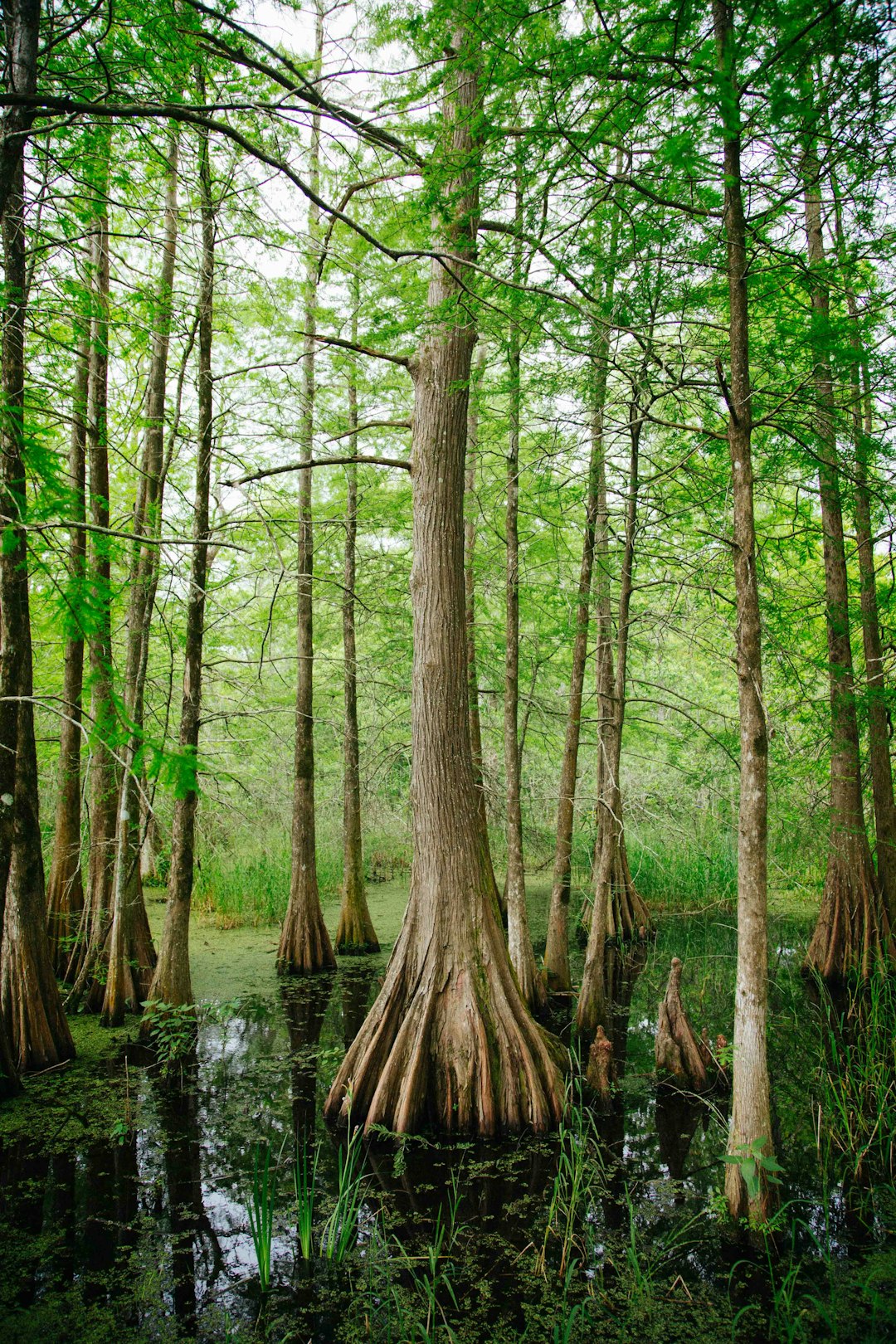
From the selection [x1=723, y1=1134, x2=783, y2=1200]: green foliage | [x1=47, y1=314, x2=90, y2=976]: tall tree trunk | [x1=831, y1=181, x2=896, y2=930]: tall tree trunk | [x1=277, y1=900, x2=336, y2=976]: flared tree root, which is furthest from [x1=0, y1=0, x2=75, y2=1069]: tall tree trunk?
[x1=831, y1=181, x2=896, y2=930]: tall tree trunk

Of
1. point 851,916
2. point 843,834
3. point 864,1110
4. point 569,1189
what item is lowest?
point 569,1189

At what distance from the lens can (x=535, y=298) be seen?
152 inches

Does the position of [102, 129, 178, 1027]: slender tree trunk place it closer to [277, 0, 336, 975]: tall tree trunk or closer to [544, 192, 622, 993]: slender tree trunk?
[277, 0, 336, 975]: tall tree trunk

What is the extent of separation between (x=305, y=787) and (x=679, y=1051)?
205 inches

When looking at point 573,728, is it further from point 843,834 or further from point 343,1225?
point 343,1225

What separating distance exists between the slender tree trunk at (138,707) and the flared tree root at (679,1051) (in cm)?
451

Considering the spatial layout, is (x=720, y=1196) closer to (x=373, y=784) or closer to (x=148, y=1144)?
(x=148, y=1144)

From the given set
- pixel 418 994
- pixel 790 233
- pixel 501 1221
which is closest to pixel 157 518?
pixel 418 994

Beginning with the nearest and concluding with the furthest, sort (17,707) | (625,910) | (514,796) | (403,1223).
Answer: (403,1223), (17,707), (514,796), (625,910)

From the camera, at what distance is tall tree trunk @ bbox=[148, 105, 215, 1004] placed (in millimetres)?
5820

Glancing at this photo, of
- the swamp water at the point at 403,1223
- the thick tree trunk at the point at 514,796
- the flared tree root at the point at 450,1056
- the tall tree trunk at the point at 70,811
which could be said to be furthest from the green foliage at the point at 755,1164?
the tall tree trunk at the point at 70,811

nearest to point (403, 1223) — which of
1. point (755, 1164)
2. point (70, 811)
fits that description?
point (755, 1164)

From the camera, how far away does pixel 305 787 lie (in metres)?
8.80

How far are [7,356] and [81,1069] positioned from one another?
492 centimetres
